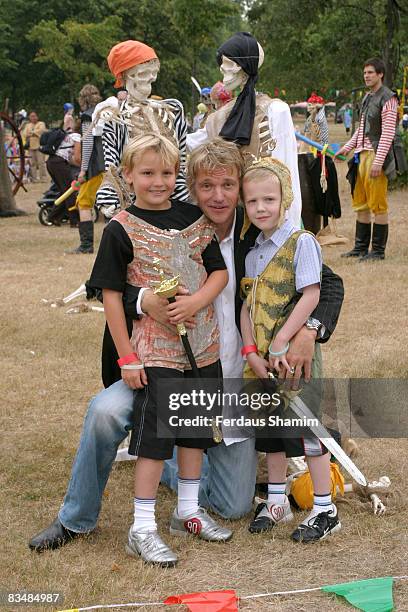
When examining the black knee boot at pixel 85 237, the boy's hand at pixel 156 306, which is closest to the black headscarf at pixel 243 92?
the boy's hand at pixel 156 306

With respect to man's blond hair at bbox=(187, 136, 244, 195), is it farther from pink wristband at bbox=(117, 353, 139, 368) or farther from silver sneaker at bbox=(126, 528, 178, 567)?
silver sneaker at bbox=(126, 528, 178, 567)

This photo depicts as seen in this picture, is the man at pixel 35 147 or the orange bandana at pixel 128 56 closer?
the orange bandana at pixel 128 56

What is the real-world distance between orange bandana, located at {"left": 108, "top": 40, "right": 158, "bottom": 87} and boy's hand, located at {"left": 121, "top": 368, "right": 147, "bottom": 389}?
59.7 inches

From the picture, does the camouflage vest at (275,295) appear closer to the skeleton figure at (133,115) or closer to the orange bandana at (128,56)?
the skeleton figure at (133,115)

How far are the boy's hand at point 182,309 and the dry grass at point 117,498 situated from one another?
0.88m

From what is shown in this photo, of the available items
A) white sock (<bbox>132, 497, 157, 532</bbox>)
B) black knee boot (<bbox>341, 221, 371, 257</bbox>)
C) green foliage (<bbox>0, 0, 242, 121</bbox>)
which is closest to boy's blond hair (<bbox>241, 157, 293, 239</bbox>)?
white sock (<bbox>132, 497, 157, 532</bbox>)

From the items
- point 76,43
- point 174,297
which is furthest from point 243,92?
point 76,43

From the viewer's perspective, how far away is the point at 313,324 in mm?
3389

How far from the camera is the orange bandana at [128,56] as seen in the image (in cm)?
405

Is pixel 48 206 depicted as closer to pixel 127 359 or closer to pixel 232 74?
pixel 232 74

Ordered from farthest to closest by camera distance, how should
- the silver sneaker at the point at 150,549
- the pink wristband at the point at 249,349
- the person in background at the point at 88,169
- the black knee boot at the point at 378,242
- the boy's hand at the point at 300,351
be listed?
the person in background at the point at 88,169, the black knee boot at the point at 378,242, the pink wristband at the point at 249,349, the boy's hand at the point at 300,351, the silver sneaker at the point at 150,549

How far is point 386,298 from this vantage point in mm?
7949

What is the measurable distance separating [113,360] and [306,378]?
0.76m

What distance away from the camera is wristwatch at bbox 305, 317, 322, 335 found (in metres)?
3.38
